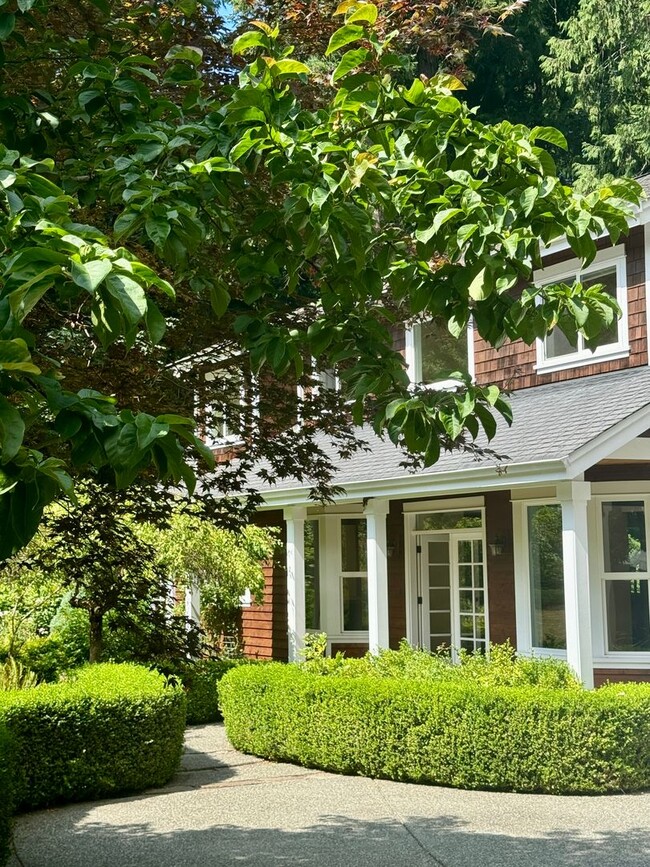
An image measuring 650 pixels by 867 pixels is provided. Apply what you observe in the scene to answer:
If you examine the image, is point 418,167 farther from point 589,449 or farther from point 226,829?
point 589,449

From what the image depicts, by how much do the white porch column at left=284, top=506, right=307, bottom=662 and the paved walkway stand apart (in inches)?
200

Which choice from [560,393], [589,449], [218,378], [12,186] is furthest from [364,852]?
[560,393]

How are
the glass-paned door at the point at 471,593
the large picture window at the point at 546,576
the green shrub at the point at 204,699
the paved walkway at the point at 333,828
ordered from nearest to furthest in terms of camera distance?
1. the paved walkway at the point at 333,828
2. the large picture window at the point at 546,576
3. the green shrub at the point at 204,699
4. the glass-paned door at the point at 471,593

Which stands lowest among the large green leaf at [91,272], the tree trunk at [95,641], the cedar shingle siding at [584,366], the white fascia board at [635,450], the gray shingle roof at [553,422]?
the tree trunk at [95,641]

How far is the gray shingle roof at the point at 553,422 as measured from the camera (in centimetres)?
1111

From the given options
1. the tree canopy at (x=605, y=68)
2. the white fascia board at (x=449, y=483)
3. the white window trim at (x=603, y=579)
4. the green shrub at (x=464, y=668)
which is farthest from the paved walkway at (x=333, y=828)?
the tree canopy at (x=605, y=68)

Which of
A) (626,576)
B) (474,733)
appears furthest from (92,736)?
(626,576)

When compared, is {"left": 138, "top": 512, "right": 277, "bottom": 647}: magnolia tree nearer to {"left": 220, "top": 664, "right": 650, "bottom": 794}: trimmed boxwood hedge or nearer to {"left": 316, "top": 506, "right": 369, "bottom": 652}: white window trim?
{"left": 316, "top": 506, "right": 369, "bottom": 652}: white window trim

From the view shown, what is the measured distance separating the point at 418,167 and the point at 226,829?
6077mm

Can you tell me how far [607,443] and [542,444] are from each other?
3.06 feet

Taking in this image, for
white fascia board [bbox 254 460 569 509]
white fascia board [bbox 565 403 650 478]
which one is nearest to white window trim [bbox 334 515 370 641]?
white fascia board [bbox 254 460 569 509]

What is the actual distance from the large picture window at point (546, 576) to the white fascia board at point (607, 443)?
257 cm

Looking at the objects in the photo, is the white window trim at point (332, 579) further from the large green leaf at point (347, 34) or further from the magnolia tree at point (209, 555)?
the large green leaf at point (347, 34)

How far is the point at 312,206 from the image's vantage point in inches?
156
